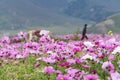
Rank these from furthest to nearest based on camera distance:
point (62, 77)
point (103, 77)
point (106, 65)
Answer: point (103, 77), point (106, 65), point (62, 77)

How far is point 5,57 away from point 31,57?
92 centimetres

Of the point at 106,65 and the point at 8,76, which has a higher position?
the point at 106,65

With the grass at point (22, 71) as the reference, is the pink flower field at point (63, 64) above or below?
above

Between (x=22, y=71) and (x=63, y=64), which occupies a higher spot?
(x=63, y=64)

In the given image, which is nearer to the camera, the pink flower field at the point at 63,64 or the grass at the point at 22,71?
the pink flower field at the point at 63,64

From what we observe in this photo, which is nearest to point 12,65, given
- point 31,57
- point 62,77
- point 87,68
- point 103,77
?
point 31,57

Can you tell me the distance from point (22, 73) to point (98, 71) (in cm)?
202

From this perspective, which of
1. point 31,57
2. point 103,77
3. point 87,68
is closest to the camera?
point 103,77

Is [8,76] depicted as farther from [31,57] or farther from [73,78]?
[31,57]

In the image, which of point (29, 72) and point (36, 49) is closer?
point (29, 72)

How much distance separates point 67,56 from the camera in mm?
9820

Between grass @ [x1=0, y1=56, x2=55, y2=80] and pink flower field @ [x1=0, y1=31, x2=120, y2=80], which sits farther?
grass @ [x1=0, y1=56, x2=55, y2=80]

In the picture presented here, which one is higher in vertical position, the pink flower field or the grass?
the pink flower field

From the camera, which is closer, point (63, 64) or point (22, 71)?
A: point (63, 64)
